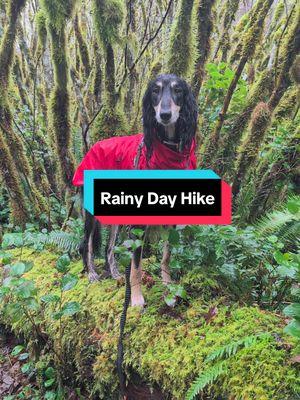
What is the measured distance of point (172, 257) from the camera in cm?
312

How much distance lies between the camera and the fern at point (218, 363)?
191 cm

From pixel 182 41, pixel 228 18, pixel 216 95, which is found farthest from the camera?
pixel 228 18

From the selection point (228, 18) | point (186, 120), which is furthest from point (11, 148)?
point (228, 18)

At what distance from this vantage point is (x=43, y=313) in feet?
10.4

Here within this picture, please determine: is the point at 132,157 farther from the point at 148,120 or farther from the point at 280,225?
the point at 280,225

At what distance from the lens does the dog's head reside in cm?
244

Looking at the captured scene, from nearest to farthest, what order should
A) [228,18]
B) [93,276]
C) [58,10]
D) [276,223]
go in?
1. [276,223]
2. [93,276]
3. [58,10]
4. [228,18]

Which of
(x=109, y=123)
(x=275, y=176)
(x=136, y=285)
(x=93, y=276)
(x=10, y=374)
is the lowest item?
(x=10, y=374)

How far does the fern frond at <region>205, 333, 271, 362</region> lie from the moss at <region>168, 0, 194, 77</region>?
2669mm

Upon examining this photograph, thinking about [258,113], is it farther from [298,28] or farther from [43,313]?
[43,313]

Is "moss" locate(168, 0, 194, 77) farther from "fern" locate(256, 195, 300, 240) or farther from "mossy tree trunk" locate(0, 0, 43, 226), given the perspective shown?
"mossy tree trunk" locate(0, 0, 43, 226)

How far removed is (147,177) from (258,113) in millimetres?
2483

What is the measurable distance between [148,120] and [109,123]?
1.69m

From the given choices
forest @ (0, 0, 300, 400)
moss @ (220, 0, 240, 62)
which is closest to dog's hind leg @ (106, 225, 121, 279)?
forest @ (0, 0, 300, 400)
